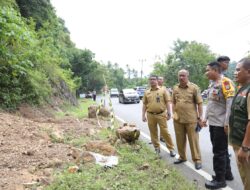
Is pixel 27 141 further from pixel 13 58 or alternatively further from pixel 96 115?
pixel 96 115

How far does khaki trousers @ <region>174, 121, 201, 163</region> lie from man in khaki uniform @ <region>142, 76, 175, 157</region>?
580 mm

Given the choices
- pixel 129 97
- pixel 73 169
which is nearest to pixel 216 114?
pixel 73 169

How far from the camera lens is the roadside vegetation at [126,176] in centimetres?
454

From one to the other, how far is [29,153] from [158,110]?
109 inches

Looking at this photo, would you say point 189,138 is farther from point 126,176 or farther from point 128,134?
point 128,134

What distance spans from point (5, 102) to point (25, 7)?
9913 millimetres

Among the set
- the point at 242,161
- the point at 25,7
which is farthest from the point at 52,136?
the point at 25,7

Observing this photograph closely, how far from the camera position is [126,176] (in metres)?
5.06

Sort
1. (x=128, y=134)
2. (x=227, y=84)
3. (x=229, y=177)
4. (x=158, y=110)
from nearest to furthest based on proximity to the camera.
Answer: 1. (x=227, y=84)
2. (x=229, y=177)
3. (x=158, y=110)
4. (x=128, y=134)

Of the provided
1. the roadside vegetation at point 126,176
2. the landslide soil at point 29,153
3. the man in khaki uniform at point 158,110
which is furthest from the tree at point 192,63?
Result: the roadside vegetation at point 126,176

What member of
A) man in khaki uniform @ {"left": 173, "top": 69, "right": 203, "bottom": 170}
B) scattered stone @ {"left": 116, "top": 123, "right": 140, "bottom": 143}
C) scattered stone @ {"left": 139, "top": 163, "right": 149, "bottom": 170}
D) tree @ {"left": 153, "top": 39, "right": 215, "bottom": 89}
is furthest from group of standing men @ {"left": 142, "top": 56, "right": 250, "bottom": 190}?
tree @ {"left": 153, "top": 39, "right": 215, "bottom": 89}

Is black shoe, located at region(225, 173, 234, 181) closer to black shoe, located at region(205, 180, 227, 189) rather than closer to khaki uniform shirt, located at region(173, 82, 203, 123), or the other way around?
black shoe, located at region(205, 180, 227, 189)

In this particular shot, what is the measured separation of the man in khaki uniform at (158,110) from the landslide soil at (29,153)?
1.89 metres

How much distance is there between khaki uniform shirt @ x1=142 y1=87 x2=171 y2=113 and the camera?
22.1ft
